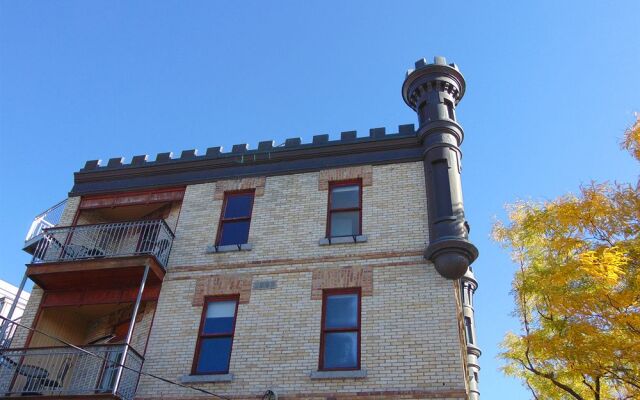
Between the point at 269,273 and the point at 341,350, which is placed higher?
the point at 269,273

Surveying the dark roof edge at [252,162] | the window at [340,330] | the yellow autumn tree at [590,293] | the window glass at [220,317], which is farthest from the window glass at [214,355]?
the yellow autumn tree at [590,293]

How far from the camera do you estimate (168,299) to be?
1297 cm

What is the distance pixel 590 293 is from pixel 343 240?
17.8ft

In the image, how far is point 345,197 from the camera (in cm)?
1393

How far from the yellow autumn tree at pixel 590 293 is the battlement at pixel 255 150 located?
4.54 meters

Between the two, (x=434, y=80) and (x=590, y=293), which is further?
(x=434, y=80)

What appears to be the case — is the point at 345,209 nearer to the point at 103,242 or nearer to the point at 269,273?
the point at 269,273

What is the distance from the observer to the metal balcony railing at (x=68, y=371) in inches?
446

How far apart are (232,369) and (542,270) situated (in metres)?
8.53

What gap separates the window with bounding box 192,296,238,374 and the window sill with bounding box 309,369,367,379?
205 centimetres

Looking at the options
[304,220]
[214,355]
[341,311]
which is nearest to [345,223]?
[304,220]

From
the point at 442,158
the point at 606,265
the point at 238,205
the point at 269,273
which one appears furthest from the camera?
the point at 238,205

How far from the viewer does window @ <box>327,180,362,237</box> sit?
43.6 ft

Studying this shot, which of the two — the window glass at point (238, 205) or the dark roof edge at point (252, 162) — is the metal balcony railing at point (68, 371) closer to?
the window glass at point (238, 205)
